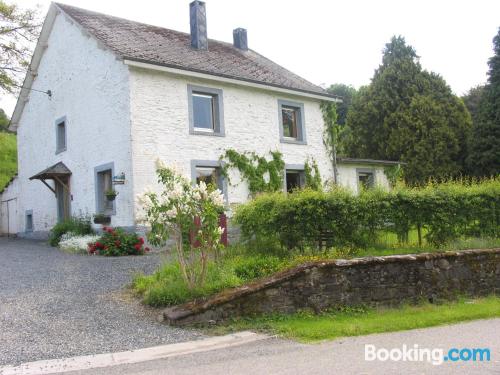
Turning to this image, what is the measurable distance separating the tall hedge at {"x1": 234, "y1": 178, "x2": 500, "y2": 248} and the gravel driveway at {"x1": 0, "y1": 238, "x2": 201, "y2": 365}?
313cm

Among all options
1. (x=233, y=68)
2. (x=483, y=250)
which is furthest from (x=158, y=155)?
(x=483, y=250)

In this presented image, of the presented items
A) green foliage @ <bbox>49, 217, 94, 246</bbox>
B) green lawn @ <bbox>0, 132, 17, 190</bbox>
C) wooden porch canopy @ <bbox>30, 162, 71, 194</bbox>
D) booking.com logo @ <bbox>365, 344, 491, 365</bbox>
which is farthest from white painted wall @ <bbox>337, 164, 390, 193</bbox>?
green lawn @ <bbox>0, 132, 17, 190</bbox>

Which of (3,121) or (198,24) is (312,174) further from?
(3,121)

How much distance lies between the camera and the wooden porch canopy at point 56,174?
725 inches

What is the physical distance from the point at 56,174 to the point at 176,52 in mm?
6402

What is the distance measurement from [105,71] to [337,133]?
9946mm

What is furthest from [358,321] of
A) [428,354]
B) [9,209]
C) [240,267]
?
[9,209]

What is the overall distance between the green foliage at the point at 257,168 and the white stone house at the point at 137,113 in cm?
28

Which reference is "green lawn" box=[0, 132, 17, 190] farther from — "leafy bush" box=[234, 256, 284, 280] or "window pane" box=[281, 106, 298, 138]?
"leafy bush" box=[234, 256, 284, 280]

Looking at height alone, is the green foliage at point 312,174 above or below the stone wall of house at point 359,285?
above

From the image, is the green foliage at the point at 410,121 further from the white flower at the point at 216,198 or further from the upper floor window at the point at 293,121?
the white flower at the point at 216,198

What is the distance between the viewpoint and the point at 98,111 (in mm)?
17266

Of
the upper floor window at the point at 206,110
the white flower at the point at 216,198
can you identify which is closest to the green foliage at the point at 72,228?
the upper floor window at the point at 206,110

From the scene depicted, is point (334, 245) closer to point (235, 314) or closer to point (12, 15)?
point (235, 314)
